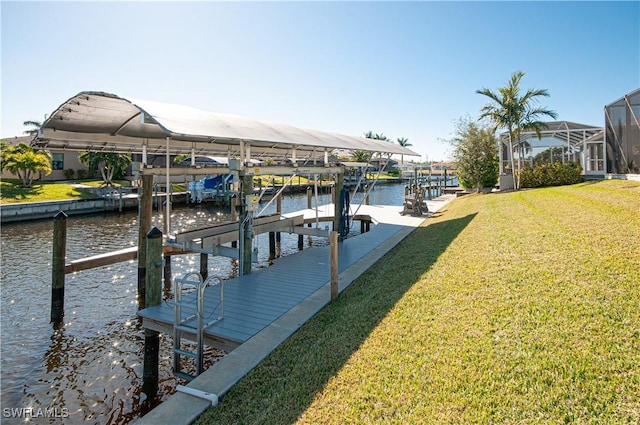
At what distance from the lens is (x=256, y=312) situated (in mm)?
6180

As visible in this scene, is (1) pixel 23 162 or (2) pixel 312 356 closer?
(2) pixel 312 356

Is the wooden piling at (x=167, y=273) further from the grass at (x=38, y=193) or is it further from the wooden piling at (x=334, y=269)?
the grass at (x=38, y=193)

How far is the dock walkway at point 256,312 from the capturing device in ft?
13.0

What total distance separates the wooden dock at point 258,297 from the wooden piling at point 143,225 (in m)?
3.32

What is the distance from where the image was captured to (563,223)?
28.3 feet

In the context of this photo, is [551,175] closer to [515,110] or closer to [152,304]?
[515,110]

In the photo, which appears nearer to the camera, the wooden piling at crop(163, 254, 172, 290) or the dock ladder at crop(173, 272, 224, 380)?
the dock ladder at crop(173, 272, 224, 380)

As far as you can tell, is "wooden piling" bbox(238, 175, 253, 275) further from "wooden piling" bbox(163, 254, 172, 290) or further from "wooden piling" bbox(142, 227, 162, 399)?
"wooden piling" bbox(163, 254, 172, 290)

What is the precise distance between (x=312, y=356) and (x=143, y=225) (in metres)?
7.12

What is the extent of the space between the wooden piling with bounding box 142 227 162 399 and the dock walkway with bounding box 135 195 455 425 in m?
0.23

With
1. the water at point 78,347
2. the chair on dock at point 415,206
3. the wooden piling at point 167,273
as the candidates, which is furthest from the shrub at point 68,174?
the chair on dock at point 415,206

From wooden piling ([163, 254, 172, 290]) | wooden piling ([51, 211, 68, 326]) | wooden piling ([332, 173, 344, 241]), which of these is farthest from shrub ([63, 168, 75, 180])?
wooden piling ([332, 173, 344, 241])

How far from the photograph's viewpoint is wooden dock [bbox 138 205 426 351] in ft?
18.1

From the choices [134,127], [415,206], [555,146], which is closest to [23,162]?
[134,127]
